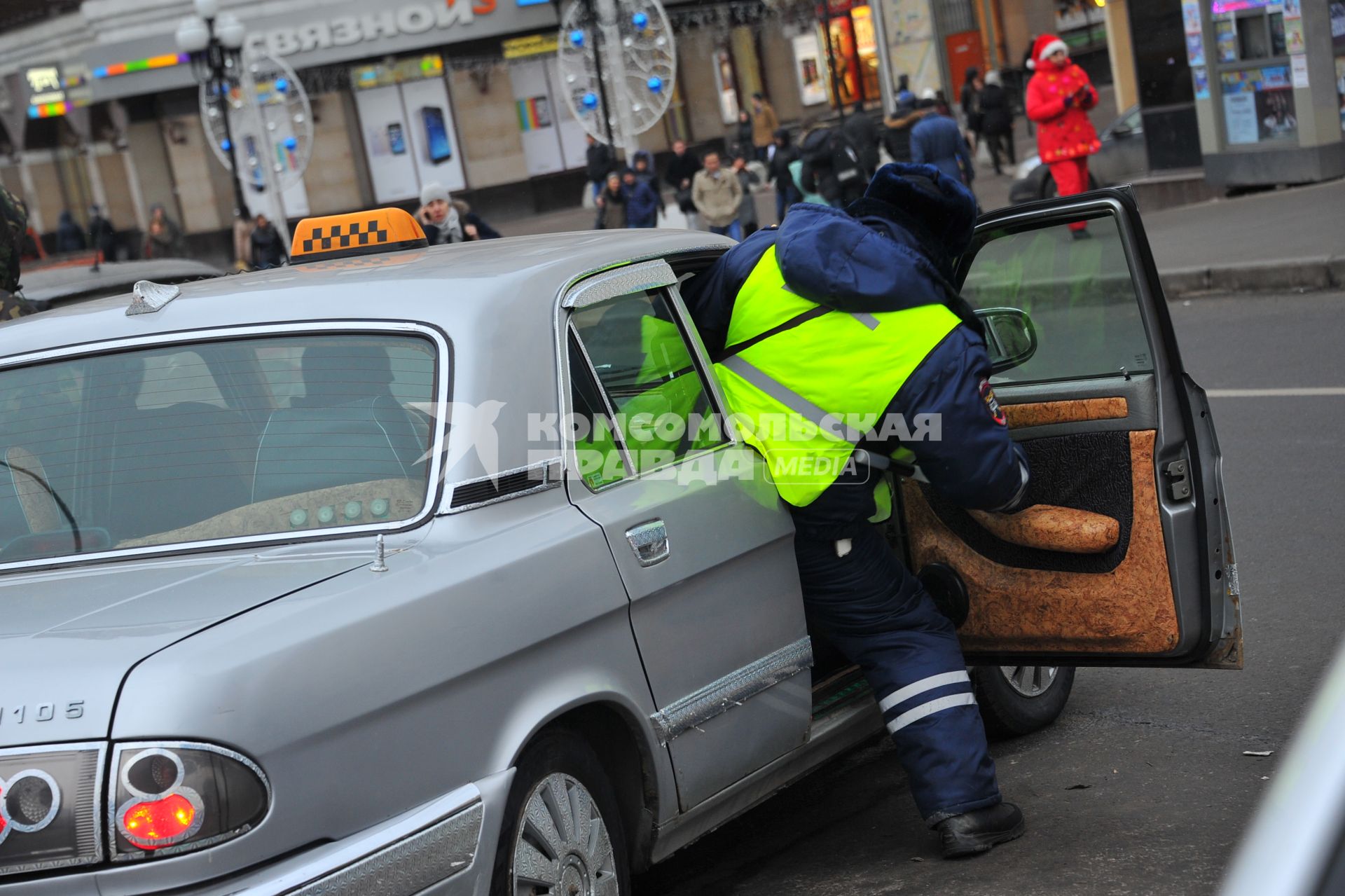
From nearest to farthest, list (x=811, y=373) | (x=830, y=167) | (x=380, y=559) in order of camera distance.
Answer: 1. (x=380, y=559)
2. (x=811, y=373)
3. (x=830, y=167)

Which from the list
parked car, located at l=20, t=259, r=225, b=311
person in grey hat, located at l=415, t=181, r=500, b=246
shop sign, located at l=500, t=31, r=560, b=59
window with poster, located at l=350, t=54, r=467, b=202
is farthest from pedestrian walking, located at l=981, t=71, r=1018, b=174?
parked car, located at l=20, t=259, r=225, b=311

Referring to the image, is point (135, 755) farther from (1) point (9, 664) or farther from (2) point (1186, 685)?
(2) point (1186, 685)

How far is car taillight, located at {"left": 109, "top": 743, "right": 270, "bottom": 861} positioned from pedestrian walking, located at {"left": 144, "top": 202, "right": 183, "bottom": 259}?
31863 millimetres

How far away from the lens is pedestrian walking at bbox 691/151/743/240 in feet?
60.0

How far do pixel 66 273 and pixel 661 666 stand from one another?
7.53 meters

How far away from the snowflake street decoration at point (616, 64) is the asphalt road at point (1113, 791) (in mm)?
17403

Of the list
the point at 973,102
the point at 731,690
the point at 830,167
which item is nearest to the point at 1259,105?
the point at 830,167

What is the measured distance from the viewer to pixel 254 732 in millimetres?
2473

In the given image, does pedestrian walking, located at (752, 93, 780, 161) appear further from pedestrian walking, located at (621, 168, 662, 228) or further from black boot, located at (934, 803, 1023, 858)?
black boot, located at (934, 803, 1023, 858)

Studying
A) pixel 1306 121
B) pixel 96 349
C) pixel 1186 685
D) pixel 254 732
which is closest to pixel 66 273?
pixel 96 349

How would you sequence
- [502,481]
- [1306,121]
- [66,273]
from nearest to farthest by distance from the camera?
[502,481], [66,273], [1306,121]

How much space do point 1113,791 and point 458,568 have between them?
2.16m

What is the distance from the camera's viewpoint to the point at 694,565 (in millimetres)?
3463

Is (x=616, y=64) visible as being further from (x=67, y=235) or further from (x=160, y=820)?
(x=67, y=235)
